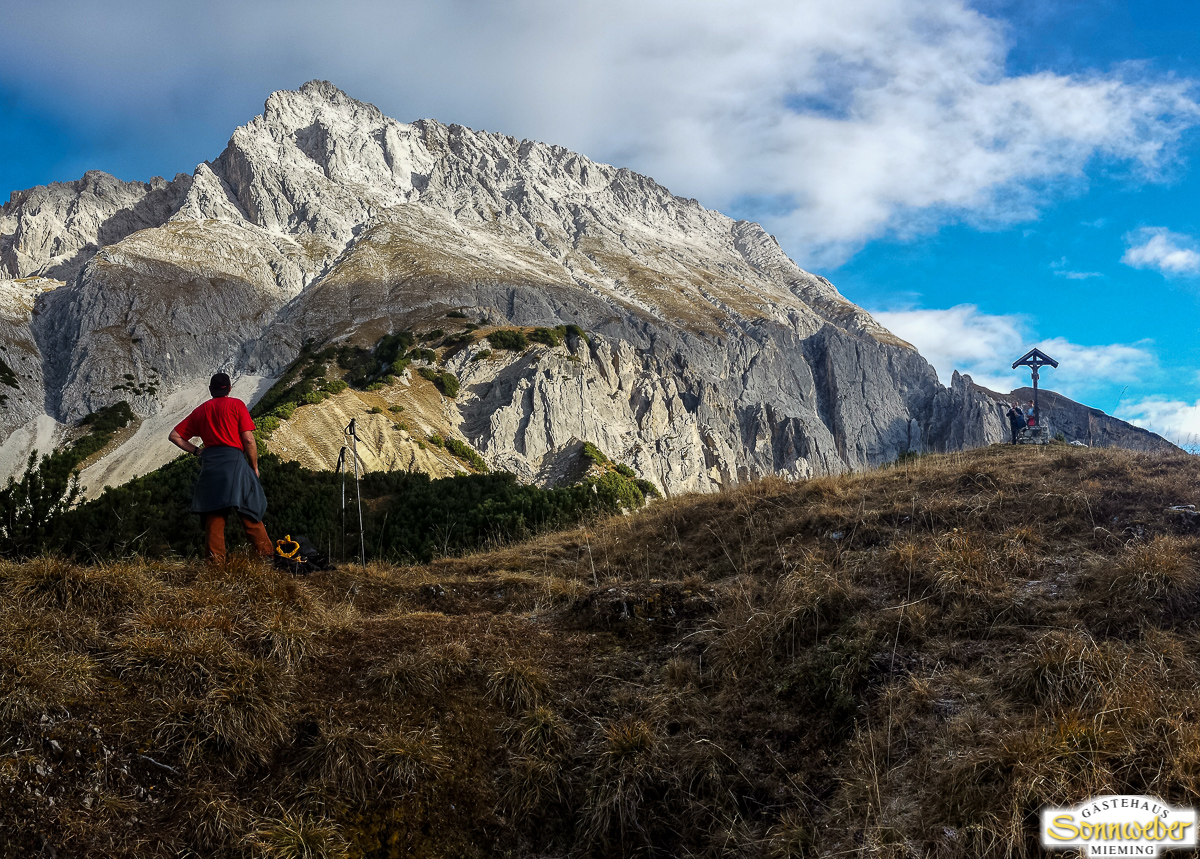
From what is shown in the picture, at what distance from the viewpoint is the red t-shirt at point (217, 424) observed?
6496mm

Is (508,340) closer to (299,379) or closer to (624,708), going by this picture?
(299,379)

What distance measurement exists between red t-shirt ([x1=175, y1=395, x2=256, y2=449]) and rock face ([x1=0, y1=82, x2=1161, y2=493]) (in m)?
32.4

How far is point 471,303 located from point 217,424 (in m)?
75.9

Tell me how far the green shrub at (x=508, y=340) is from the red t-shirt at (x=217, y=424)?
55.5 meters

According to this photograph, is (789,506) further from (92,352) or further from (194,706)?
(92,352)

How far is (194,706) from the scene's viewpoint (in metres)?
3.66

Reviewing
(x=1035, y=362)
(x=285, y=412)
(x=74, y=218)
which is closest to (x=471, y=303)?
(x=285, y=412)

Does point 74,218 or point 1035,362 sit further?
point 74,218

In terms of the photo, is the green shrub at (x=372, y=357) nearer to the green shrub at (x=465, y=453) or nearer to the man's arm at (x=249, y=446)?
the green shrub at (x=465, y=453)

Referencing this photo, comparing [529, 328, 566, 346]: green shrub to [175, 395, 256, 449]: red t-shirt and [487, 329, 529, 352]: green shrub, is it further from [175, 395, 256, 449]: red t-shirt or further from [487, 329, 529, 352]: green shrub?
[175, 395, 256, 449]: red t-shirt

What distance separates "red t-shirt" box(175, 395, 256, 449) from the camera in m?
6.50

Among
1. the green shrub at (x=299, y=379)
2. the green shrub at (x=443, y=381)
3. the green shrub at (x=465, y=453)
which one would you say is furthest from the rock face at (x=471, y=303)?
the green shrub at (x=299, y=379)

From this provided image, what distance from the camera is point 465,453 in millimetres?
47750

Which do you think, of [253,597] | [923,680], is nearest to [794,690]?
[923,680]
